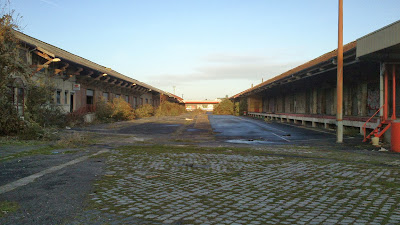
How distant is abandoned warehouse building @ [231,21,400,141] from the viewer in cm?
1339

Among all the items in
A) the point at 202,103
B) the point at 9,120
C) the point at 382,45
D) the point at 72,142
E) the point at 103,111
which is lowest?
the point at 72,142

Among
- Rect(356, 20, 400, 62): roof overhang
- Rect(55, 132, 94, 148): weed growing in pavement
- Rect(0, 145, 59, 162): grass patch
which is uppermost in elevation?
Rect(356, 20, 400, 62): roof overhang

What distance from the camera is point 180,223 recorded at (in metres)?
3.83

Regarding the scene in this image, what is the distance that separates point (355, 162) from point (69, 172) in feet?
25.0

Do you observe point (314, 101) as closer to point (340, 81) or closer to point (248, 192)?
point (340, 81)

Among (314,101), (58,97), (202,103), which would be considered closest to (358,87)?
(314,101)

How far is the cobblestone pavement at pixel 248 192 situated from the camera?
161 inches

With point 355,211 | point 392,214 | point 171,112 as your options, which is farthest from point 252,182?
point 171,112

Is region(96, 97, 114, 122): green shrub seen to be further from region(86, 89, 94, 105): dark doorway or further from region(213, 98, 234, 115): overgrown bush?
region(213, 98, 234, 115): overgrown bush

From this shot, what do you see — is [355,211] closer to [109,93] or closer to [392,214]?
[392,214]

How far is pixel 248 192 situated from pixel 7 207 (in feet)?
12.1

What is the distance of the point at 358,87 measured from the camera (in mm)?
21500

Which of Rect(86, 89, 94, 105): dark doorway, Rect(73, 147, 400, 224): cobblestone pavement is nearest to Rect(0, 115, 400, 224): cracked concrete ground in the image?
Rect(73, 147, 400, 224): cobblestone pavement

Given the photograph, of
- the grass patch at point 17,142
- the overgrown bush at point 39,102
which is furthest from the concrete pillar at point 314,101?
the grass patch at point 17,142
